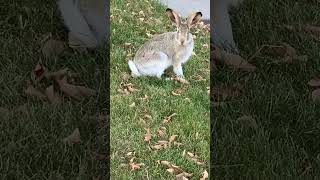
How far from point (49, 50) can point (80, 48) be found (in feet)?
0.55

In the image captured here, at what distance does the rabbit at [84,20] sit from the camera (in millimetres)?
4027

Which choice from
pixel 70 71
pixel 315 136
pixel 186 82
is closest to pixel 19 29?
pixel 70 71

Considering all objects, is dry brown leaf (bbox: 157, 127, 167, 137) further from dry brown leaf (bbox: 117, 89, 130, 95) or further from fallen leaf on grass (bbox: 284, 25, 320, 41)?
fallen leaf on grass (bbox: 284, 25, 320, 41)

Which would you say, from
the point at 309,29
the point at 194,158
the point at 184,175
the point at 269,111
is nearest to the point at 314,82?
the point at 269,111

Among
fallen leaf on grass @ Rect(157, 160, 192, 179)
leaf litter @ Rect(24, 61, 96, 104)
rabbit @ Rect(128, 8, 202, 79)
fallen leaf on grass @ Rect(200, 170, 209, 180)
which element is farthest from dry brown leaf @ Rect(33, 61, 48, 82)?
fallen leaf on grass @ Rect(200, 170, 209, 180)

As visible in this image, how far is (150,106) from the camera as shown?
319 centimetres

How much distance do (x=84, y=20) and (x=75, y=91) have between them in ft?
2.26

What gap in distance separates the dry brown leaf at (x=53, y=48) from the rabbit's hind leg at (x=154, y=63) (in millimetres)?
693

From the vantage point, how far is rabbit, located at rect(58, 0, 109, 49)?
403cm

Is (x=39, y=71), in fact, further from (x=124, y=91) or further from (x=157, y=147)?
(x=157, y=147)

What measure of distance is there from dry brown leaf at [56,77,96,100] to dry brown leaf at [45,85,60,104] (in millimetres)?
59

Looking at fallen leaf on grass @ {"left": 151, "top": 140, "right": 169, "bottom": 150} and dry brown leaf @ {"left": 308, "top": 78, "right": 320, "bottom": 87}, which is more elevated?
dry brown leaf @ {"left": 308, "top": 78, "right": 320, "bottom": 87}

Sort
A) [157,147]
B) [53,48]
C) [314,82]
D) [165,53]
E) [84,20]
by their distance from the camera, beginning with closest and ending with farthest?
[157,147] < [165,53] < [314,82] < [53,48] < [84,20]

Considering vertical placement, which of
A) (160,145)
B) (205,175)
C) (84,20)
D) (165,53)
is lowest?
(205,175)
